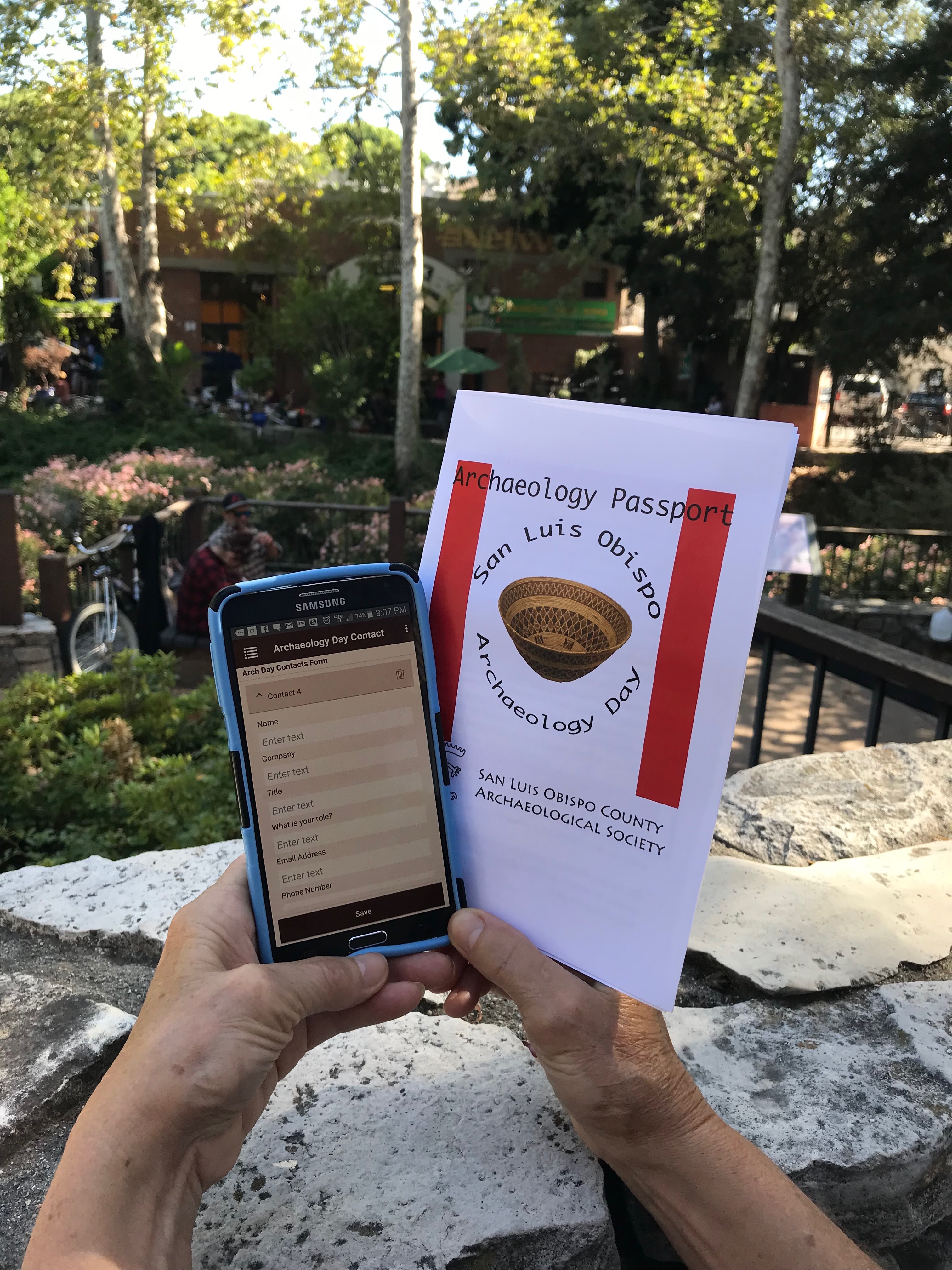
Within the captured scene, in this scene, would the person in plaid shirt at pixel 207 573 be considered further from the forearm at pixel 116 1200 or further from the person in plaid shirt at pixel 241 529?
the forearm at pixel 116 1200

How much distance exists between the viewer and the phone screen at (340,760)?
112 centimetres

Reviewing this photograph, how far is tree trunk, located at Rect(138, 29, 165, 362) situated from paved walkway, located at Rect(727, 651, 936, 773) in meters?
13.4

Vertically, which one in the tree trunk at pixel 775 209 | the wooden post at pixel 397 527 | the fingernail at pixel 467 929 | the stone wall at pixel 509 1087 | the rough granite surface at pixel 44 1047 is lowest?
the wooden post at pixel 397 527

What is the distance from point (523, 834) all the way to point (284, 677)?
1.13 feet

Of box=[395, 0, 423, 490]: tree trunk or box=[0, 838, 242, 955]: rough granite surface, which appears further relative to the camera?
box=[395, 0, 423, 490]: tree trunk

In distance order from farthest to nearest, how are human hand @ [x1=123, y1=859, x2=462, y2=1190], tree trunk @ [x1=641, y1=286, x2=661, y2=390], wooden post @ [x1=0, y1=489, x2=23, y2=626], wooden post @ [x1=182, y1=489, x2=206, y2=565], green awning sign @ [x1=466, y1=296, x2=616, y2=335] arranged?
green awning sign @ [x1=466, y1=296, x2=616, y2=335], tree trunk @ [x1=641, y1=286, x2=661, y2=390], wooden post @ [x1=182, y1=489, x2=206, y2=565], wooden post @ [x1=0, y1=489, x2=23, y2=626], human hand @ [x1=123, y1=859, x2=462, y2=1190]

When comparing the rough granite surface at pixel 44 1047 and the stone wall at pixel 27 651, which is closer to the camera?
the rough granite surface at pixel 44 1047

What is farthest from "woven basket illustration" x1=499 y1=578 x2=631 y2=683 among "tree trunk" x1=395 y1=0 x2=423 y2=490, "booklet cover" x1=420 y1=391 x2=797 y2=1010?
"tree trunk" x1=395 y1=0 x2=423 y2=490

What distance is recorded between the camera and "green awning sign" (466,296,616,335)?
938 inches

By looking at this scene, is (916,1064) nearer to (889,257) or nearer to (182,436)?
(889,257)

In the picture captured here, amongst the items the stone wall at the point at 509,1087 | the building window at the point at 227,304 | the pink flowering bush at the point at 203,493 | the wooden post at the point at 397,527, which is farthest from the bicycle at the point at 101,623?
the building window at the point at 227,304

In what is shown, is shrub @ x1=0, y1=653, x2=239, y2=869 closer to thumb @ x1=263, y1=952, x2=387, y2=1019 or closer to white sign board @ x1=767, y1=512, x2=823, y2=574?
thumb @ x1=263, y1=952, x2=387, y2=1019

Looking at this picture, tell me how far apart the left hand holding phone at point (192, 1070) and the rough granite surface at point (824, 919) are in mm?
638

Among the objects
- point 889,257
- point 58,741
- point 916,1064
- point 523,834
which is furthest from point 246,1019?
point 889,257
